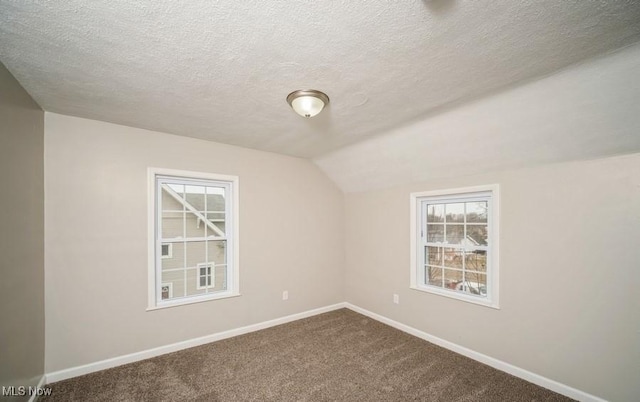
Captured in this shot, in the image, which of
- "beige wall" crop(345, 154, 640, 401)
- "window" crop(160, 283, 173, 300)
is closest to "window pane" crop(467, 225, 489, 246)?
"beige wall" crop(345, 154, 640, 401)

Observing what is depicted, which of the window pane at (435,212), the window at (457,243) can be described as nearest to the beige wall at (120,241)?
the window at (457,243)

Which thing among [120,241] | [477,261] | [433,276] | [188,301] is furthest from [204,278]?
[477,261]

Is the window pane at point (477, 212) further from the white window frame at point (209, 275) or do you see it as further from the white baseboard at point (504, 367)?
Result: the white window frame at point (209, 275)

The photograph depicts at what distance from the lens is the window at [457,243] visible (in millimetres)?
2775

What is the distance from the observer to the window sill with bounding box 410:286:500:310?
8.89 feet

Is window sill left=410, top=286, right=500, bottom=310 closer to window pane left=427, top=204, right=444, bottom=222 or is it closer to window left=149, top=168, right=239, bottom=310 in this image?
window pane left=427, top=204, right=444, bottom=222

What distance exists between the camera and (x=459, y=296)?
117 inches

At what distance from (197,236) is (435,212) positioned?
120 inches

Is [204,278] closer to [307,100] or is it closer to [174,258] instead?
[174,258]

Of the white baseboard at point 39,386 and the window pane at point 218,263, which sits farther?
the window pane at point 218,263

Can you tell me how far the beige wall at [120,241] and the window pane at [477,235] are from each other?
2.39 metres

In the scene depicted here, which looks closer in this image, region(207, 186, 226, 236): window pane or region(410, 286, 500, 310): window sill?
region(410, 286, 500, 310): window sill

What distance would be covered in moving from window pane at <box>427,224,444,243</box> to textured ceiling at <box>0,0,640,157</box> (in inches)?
62.9

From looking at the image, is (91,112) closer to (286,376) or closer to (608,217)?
Result: (286,376)
